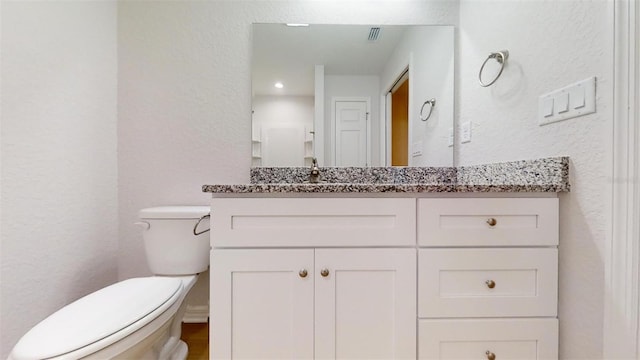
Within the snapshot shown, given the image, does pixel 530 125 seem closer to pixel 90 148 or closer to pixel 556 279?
pixel 556 279

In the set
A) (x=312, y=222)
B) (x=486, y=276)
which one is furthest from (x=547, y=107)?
(x=312, y=222)

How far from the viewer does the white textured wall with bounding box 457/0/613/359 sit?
832 mm

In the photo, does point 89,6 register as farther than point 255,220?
Yes

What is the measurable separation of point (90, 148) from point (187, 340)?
1110 mm

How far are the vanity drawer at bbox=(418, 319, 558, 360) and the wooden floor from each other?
1062 mm

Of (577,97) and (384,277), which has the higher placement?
(577,97)

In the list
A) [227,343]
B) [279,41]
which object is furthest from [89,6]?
[227,343]

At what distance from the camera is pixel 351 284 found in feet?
3.03

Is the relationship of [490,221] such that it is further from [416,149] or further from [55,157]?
[55,157]

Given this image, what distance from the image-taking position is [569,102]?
0.92 m

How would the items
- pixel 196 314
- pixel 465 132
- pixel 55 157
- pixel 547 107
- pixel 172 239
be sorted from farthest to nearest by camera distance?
pixel 196 314 → pixel 465 132 → pixel 172 239 → pixel 55 157 → pixel 547 107

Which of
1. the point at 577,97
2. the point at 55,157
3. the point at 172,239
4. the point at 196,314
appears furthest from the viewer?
the point at 196,314

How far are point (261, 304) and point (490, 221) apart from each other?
78cm

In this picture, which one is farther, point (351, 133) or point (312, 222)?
point (351, 133)
